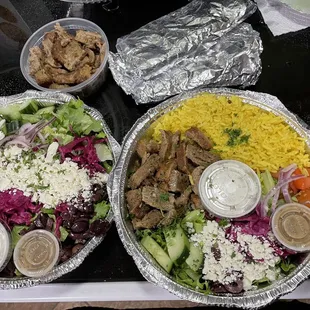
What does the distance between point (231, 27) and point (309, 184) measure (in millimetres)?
925

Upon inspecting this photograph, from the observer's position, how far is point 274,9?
7.93 ft

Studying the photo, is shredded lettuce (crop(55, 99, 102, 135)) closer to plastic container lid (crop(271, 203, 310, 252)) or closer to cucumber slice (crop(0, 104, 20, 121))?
cucumber slice (crop(0, 104, 20, 121))

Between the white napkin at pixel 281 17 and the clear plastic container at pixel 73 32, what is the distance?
34.2 inches

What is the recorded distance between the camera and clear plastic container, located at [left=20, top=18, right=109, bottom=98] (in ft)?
7.27

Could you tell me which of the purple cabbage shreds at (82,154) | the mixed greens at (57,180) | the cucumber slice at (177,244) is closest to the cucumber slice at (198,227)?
the cucumber slice at (177,244)

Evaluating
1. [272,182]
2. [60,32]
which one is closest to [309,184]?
[272,182]

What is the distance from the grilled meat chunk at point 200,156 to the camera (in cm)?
181

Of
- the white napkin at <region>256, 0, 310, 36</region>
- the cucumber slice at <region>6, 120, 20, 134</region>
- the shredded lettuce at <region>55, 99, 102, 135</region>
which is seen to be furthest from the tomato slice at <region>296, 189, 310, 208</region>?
the cucumber slice at <region>6, 120, 20, 134</region>

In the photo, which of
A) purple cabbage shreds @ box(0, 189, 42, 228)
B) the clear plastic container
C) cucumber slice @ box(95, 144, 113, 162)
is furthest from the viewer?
the clear plastic container

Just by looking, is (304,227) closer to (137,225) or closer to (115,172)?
(137,225)

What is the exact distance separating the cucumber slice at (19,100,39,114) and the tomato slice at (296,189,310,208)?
48.0 inches

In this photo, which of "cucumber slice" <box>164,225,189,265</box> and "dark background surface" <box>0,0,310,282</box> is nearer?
"cucumber slice" <box>164,225,189,265</box>

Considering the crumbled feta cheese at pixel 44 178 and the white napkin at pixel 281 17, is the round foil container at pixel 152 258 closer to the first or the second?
the crumbled feta cheese at pixel 44 178

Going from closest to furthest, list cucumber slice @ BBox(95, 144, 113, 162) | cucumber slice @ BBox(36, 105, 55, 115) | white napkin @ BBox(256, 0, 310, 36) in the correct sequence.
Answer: cucumber slice @ BBox(95, 144, 113, 162) → cucumber slice @ BBox(36, 105, 55, 115) → white napkin @ BBox(256, 0, 310, 36)
